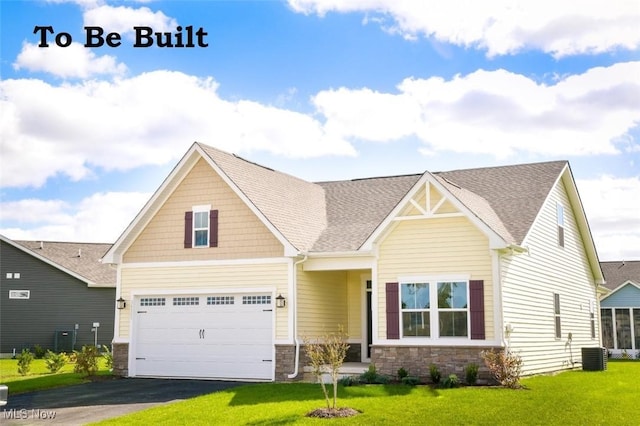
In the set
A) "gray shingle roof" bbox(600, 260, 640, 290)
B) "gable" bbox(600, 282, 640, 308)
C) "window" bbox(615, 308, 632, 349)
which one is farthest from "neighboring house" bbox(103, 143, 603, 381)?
"gray shingle roof" bbox(600, 260, 640, 290)

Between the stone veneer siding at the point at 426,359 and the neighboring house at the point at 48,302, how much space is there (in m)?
21.7

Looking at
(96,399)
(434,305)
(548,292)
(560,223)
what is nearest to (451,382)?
(434,305)

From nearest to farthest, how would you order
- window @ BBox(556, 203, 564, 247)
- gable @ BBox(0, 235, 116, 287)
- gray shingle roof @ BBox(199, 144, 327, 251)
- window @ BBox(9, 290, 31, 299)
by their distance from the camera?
1. gray shingle roof @ BBox(199, 144, 327, 251)
2. window @ BBox(556, 203, 564, 247)
3. window @ BBox(9, 290, 31, 299)
4. gable @ BBox(0, 235, 116, 287)

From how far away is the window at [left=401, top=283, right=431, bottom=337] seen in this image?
1977 centimetres

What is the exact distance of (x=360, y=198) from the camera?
2623 centimetres

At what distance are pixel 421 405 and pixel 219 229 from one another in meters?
9.42

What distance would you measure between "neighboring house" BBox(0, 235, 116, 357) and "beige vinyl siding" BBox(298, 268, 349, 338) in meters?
18.0

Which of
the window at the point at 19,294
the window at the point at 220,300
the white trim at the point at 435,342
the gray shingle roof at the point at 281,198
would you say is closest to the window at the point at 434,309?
the white trim at the point at 435,342

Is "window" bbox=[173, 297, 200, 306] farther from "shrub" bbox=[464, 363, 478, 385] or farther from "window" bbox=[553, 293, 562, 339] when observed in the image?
"window" bbox=[553, 293, 562, 339]

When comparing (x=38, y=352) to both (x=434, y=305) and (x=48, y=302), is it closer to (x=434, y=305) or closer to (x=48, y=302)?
(x=48, y=302)

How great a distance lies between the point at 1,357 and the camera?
35906 millimetres

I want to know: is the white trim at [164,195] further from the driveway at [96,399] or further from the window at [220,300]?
the driveway at [96,399]

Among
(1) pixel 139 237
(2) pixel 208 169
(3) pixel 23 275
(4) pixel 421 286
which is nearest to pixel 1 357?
(3) pixel 23 275

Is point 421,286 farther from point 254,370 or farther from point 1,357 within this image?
point 1,357
